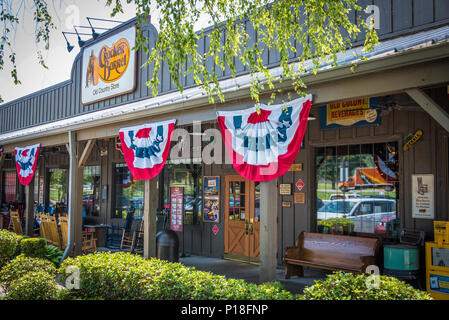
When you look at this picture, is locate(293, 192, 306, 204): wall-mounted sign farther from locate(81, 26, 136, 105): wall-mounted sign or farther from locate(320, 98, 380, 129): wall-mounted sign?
locate(81, 26, 136, 105): wall-mounted sign

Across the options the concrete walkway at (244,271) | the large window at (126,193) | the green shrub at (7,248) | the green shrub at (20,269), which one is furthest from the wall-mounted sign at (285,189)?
the green shrub at (7,248)

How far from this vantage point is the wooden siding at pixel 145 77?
6.29 metres

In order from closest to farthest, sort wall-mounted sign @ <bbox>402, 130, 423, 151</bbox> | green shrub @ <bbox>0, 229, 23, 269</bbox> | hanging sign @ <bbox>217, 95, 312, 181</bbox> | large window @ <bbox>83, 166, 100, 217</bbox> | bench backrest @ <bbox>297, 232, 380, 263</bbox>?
1. hanging sign @ <bbox>217, 95, 312, 181</bbox>
2. wall-mounted sign @ <bbox>402, 130, 423, 151</bbox>
3. bench backrest @ <bbox>297, 232, 380, 263</bbox>
4. green shrub @ <bbox>0, 229, 23, 269</bbox>
5. large window @ <bbox>83, 166, 100, 217</bbox>

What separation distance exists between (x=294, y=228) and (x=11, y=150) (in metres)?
10.9

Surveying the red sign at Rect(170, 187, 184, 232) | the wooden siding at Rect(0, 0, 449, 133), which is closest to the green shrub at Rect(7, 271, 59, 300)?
the wooden siding at Rect(0, 0, 449, 133)

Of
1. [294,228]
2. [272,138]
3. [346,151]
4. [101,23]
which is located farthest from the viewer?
[101,23]

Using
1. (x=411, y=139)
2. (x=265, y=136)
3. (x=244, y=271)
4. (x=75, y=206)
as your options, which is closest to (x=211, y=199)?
(x=244, y=271)

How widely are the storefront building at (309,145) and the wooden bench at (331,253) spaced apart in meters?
0.53

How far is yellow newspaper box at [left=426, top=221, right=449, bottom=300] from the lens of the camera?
6.38 meters

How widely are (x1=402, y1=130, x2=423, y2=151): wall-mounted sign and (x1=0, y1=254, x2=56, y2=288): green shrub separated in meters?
6.34
